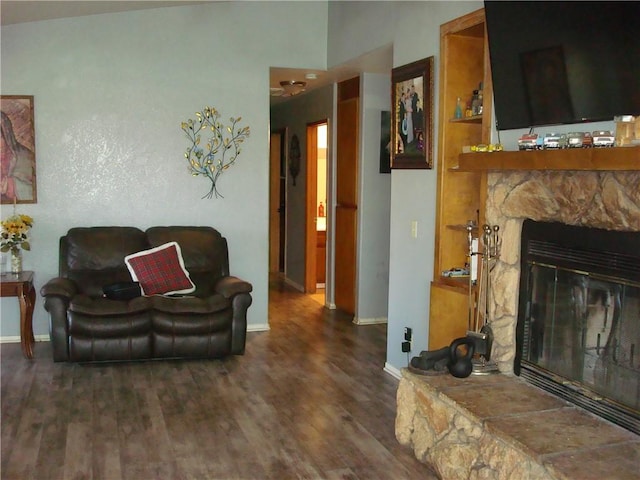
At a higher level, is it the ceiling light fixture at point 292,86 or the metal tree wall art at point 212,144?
the ceiling light fixture at point 292,86

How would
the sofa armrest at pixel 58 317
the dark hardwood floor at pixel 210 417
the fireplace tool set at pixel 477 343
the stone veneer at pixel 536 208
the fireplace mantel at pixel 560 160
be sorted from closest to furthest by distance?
the fireplace mantel at pixel 560 160
the stone veneer at pixel 536 208
the dark hardwood floor at pixel 210 417
the fireplace tool set at pixel 477 343
the sofa armrest at pixel 58 317

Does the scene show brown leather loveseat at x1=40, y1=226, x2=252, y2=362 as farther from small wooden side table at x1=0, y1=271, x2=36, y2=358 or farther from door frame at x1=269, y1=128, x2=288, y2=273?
door frame at x1=269, y1=128, x2=288, y2=273

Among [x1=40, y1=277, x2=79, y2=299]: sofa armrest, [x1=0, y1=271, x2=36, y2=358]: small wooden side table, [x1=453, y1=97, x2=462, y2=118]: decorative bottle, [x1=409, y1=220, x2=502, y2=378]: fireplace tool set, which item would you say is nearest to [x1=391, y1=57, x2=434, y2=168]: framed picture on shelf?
[x1=453, y1=97, x2=462, y2=118]: decorative bottle

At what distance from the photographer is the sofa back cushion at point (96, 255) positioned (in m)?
5.11

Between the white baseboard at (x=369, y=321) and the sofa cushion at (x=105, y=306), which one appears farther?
the white baseboard at (x=369, y=321)

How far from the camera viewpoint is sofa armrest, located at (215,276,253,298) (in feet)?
16.1

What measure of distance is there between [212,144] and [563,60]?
11.7ft

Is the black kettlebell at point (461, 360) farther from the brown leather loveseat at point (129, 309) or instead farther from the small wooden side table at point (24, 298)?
the small wooden side table at point (24, 298)

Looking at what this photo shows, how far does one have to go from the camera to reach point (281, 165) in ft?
30.2

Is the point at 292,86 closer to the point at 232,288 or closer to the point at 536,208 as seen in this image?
the point at 232,288

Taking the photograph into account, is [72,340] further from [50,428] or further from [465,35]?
[465,35]

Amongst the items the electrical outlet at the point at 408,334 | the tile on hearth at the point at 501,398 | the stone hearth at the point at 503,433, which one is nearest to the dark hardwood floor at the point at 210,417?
the stone hearth at the point at 503,433

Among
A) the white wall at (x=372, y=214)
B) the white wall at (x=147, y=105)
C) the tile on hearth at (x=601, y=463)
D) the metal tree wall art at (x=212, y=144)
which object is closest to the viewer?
the tile on hearth at (x=601, y=463)

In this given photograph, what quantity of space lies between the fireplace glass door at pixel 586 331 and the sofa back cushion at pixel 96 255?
125 inches
